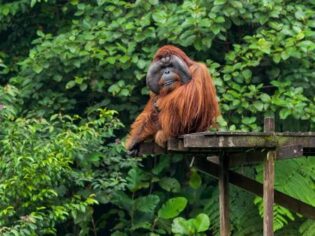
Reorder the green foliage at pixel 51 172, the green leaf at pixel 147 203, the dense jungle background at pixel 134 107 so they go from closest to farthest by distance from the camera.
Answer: the green foliage at pixel 51 172 → the dense jungle background at pixel 134 107 → the green leaf at pixel 147 203

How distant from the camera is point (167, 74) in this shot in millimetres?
6051

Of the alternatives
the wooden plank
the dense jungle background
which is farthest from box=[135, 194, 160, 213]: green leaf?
the wooden plank

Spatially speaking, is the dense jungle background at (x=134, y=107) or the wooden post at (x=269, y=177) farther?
the dense jungle background at (x=134, y=107)

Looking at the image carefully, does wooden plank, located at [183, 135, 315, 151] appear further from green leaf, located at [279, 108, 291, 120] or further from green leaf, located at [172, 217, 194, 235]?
green leaf, located at [172, 217, 194, 235]

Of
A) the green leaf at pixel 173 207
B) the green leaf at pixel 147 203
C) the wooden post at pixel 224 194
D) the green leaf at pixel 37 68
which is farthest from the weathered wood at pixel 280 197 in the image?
the green leaf at pixel 37 68

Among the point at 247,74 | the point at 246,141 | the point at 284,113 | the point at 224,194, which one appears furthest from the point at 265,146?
the point at 247,74

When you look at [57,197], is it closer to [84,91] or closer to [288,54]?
[84,91]

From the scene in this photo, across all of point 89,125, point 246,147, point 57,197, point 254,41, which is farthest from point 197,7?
point 246,147

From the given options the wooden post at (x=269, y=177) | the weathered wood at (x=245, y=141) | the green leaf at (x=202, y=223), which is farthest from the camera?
the green leaf at (x=202, y=223)

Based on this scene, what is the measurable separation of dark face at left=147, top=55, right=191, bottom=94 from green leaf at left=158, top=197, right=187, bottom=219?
2.32 meters

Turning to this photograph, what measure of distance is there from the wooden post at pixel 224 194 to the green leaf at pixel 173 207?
244 cm

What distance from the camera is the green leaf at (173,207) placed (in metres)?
8.30

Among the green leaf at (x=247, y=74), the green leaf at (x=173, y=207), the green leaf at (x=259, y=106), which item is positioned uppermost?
the green leaf at (x=247, y=74)

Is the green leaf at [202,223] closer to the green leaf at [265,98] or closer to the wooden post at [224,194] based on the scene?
the green leaf at [265,98]
